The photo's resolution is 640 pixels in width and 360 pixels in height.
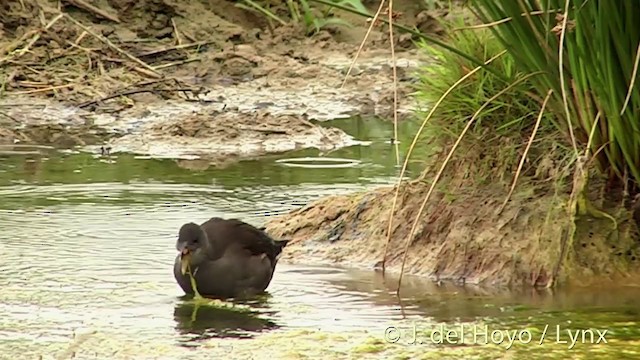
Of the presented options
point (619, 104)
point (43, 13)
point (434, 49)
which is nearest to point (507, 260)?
point (619, 104)

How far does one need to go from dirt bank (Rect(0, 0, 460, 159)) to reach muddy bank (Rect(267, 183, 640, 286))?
3291 mm

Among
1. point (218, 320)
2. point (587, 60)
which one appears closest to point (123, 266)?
point (218, 320)

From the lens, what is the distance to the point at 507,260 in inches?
263

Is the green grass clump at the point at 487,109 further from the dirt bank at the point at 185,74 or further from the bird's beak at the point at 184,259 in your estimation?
the dirt bank at the point at 185,74

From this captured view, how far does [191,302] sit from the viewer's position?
640 cm

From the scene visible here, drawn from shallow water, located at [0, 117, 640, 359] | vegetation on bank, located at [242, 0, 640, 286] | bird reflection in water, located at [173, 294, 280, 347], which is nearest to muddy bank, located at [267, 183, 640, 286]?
vegetation on bank, located at [242, 0, 640, 286]

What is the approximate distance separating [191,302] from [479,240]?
51.1 inches

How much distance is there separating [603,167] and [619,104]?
1.63 ft

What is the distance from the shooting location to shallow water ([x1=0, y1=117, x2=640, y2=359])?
17.5 ft

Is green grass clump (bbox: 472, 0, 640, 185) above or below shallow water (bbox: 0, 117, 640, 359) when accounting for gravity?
above

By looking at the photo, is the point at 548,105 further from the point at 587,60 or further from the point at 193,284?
the point at 193,284

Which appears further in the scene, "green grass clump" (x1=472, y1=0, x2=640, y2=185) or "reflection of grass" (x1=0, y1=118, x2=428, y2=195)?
"reflection of grass" (x1=0, y1=118, x2=428, y2=195)

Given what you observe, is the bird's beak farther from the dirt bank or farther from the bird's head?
the dirt bank

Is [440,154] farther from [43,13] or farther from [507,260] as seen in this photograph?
[43,13]
